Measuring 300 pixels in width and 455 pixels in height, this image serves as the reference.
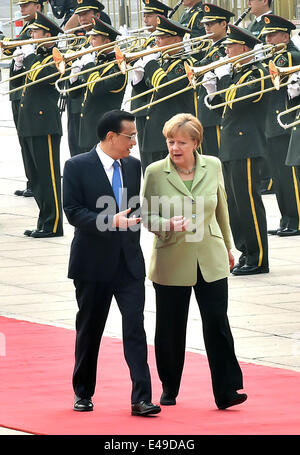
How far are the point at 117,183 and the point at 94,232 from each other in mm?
302

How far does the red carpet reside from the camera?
290 inches

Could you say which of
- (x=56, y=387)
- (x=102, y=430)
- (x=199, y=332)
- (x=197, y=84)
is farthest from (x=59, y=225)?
(x=102, y=430)

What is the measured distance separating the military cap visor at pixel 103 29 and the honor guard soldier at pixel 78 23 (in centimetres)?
83

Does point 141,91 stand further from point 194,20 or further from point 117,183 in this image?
point 117,183

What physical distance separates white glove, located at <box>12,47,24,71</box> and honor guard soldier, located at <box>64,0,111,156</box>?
59 cm

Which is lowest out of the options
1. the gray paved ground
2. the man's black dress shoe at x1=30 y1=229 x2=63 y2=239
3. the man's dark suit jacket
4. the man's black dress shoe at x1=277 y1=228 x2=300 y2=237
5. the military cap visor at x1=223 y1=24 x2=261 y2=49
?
the gray paved ground

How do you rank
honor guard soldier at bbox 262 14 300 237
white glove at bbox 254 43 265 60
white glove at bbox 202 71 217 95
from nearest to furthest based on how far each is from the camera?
white glove at bbox 254 43 265 60
white glove at bbox 202 71 217 95
honor guard soldier at bbox 262 14 300 237

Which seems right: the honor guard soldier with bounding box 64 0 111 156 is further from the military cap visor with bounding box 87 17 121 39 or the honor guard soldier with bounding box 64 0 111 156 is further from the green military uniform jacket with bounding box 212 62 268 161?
the green military uniform jacket with bounding box 212 62 268 161

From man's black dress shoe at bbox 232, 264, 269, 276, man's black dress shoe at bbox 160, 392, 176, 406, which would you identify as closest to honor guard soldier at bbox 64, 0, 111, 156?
man's black dress shoe at bbox 232, 264, 269, 276

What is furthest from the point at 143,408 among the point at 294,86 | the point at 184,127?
the point at 294,86

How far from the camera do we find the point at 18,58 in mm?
14352

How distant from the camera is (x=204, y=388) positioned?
840cm
